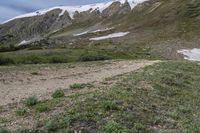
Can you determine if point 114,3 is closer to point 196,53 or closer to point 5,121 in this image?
point 196,53

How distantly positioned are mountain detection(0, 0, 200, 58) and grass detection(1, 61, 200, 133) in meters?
53.2

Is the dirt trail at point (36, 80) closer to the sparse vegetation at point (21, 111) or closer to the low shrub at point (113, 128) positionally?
the sparse vegetation at point (21, 111)

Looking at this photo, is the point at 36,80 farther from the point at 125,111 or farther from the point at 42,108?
the point at 125,111

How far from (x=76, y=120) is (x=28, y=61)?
109 feet

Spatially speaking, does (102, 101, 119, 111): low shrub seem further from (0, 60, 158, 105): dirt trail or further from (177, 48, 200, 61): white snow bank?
(177, 48, 200, 61): white snow bank

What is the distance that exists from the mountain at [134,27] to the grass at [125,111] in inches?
2094

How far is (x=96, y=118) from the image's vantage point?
16250 mm

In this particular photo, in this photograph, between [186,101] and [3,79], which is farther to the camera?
[3,79]

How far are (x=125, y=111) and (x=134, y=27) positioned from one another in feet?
363

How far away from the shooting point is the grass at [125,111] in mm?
15578

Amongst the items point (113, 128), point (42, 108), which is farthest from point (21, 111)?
point (113, 128)

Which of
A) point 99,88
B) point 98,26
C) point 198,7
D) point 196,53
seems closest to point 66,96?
point 99,88

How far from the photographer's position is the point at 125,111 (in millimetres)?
17359

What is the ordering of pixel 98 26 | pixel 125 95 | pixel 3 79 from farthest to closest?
pixel 98 26
pixel 3 79
pixel 125 95
